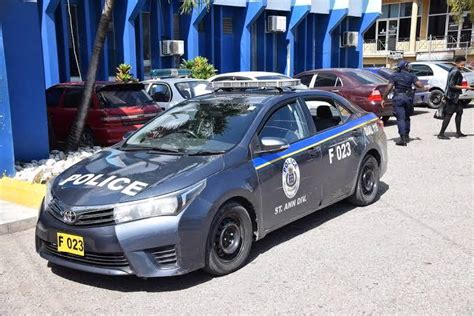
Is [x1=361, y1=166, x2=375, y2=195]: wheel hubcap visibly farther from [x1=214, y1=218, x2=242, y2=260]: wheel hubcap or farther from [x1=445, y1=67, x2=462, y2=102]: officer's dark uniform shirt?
[x1=445, y1=67, x2=462, y2=102]: officer's dark uniform shirt

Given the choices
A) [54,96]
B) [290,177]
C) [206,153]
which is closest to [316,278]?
[290,177]

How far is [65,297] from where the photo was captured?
13.4ft

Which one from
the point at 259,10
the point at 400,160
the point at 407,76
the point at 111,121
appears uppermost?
the point at 259,10

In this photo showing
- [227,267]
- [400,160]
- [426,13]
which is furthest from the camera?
[426,13]

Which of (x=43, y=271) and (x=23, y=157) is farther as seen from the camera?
(x=23, y=157)

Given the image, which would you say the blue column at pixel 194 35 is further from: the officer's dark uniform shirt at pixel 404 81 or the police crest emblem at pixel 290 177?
the police crest emblem at pixel 290 177

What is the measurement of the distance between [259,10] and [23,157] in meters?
13.0

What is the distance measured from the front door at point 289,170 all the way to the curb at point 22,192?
314 cm

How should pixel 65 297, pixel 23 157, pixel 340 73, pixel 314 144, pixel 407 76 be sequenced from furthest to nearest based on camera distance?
pixel 340 73 < pixel 407 76 < pixel 23 157 < pixel 314 144 < pixel 65 297

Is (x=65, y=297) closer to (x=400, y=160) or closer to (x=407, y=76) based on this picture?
(x=400, y=160)

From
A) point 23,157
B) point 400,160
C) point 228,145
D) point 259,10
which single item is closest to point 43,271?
point 228,145

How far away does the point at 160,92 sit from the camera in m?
12.0

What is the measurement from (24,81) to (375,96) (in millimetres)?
8428

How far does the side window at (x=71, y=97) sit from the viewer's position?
34.6 ft
